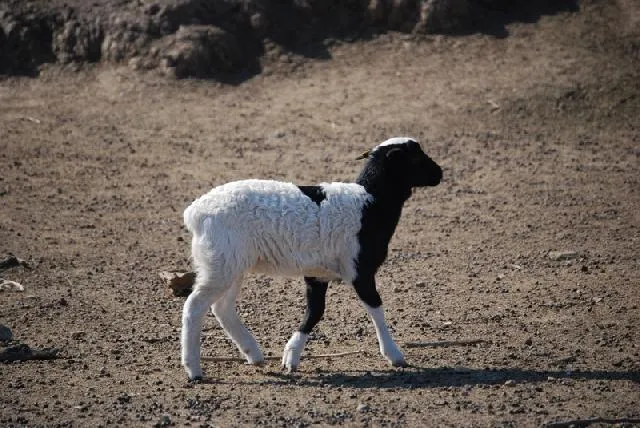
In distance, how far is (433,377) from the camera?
8.40m

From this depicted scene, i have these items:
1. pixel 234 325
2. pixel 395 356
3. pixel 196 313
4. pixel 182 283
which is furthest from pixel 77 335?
pixel 395 356

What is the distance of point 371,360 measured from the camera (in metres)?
9.03

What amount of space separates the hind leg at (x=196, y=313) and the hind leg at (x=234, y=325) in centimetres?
36

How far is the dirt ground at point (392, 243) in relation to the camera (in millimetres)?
8078

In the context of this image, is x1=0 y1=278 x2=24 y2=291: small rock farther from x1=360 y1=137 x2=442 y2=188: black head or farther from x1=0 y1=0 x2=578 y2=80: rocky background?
x1=0 y1=0 x2=578 y2=80: rocky background

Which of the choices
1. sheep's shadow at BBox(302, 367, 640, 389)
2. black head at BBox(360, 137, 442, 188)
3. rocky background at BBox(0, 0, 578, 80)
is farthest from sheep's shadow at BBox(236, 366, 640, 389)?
rocky background at BBox(0, 0, 578, 80)

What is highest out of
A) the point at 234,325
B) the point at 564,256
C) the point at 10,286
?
the point at 234,325

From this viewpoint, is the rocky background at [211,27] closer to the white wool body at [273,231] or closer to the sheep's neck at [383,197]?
the sheep's neck at [383,197]

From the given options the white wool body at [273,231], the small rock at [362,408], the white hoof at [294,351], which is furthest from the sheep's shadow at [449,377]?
the white wool body at [273,231]

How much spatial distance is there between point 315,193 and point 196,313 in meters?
1.48

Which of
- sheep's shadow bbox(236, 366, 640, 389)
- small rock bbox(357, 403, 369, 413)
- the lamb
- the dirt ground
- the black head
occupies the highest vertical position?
the black head

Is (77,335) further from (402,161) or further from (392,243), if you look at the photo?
(392,243)

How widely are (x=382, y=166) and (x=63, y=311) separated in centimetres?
392

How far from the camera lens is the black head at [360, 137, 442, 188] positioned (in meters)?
9.01
